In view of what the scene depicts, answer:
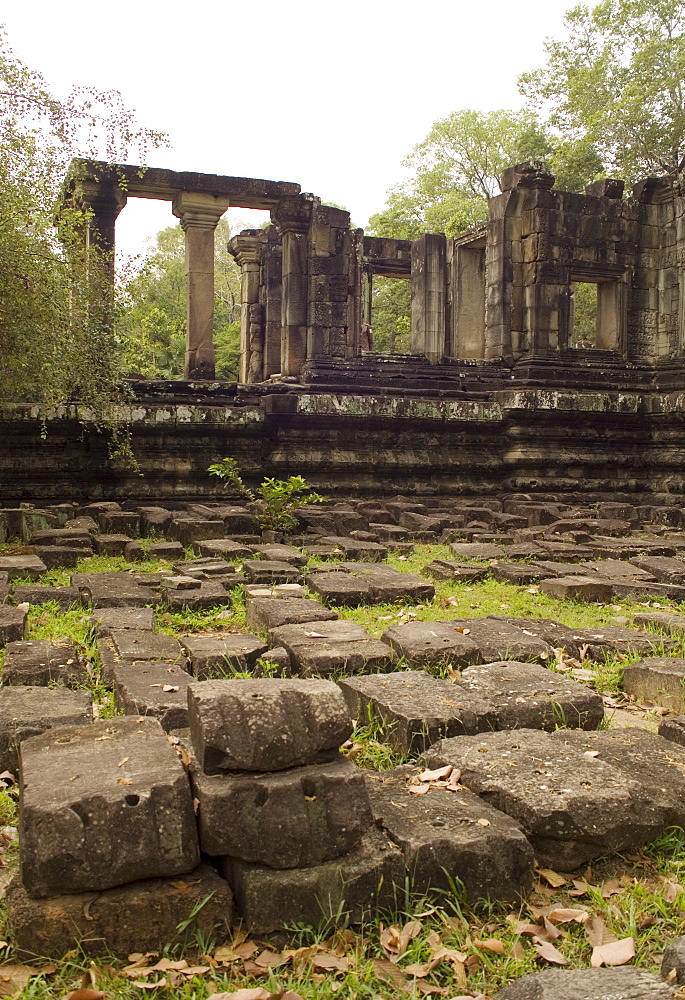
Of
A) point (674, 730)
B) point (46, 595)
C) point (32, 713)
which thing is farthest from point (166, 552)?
point (674, 730)

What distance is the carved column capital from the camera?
1184 cm

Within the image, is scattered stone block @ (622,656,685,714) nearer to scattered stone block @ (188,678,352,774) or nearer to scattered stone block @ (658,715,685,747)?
scattered stone block @ (658,715,685,747)

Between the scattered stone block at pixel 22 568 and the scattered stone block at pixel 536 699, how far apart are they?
334 centimetres

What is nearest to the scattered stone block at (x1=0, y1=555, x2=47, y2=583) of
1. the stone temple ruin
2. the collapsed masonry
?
the stone temple ruin

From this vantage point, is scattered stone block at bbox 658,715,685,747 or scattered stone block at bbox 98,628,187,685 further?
scattered stone block at bbox 98,628,187,685

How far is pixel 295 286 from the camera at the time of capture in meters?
13.1

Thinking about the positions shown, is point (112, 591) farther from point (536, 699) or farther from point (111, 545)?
point (536, 699)

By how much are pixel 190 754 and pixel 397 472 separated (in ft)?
28.6

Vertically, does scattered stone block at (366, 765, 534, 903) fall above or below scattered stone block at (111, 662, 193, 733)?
below

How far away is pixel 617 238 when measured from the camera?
574 inches

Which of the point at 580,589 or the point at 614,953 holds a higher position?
the point at 580,589

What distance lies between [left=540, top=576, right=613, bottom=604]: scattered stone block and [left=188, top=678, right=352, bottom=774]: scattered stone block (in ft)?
11.8

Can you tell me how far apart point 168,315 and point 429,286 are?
16.4 meters

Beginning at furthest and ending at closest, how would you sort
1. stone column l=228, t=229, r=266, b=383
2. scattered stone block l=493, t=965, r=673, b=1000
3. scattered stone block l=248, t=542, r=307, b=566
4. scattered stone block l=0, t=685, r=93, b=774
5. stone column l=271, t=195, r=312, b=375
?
stone column l=228, t=229, r=266, b=383 < stone column l=271, t=195, r=312, b=375 < scattered stone block l=248, t=542, r=307, b=566 < scattered stone block l=0, t=685, r=93, b=774 < scattered stone block l=493, t=965, r=673, b=1000
